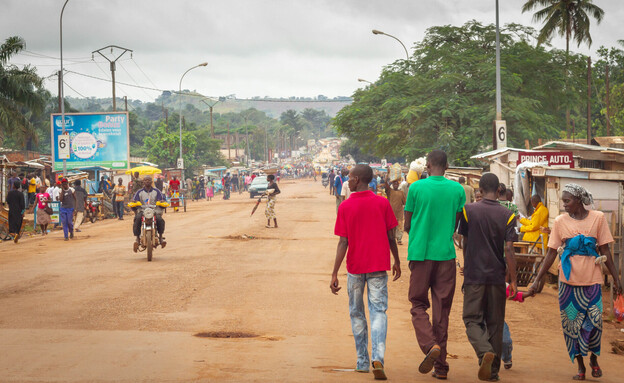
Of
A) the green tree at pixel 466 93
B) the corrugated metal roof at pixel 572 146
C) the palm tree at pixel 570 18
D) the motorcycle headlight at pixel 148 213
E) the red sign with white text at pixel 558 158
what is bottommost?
the motorcycle headlight at pixel 148 213

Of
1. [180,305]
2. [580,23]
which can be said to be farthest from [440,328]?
[580,23]

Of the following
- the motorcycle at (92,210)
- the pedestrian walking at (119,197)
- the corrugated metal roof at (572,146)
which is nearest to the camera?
the corrugated metal roof at (572,146)

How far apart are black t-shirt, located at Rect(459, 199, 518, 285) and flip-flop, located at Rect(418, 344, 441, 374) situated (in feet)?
2.56

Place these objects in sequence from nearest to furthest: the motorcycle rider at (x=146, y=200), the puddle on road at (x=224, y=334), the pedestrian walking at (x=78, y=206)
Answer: the puddle on road at (x=224, y=334) < the motorcycle rider at (x=146, y=200) < the pedestrian walking at (x=78, y=206)

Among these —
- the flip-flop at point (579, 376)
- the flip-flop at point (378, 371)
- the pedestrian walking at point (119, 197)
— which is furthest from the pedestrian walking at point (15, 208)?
the flip-flop at point (579, 376)

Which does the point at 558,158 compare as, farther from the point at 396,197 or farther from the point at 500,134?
the point at 500,134

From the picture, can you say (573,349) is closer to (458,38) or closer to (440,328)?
(440,328)

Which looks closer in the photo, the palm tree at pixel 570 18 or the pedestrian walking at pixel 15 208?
the pedestrian walking at pixel 15 208

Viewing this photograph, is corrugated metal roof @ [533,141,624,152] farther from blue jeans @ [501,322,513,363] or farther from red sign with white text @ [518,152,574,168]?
blue jeans @ [501,322,513,363]

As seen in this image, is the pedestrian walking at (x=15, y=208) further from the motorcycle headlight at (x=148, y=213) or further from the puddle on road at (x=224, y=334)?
the puddle on road at (x=224, y=334)

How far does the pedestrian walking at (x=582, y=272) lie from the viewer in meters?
6.71

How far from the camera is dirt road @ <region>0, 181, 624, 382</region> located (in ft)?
21.6

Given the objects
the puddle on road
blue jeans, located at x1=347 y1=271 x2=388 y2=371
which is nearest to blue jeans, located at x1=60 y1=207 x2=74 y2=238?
the puddle on road

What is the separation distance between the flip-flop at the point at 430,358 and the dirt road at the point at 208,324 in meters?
0.21
